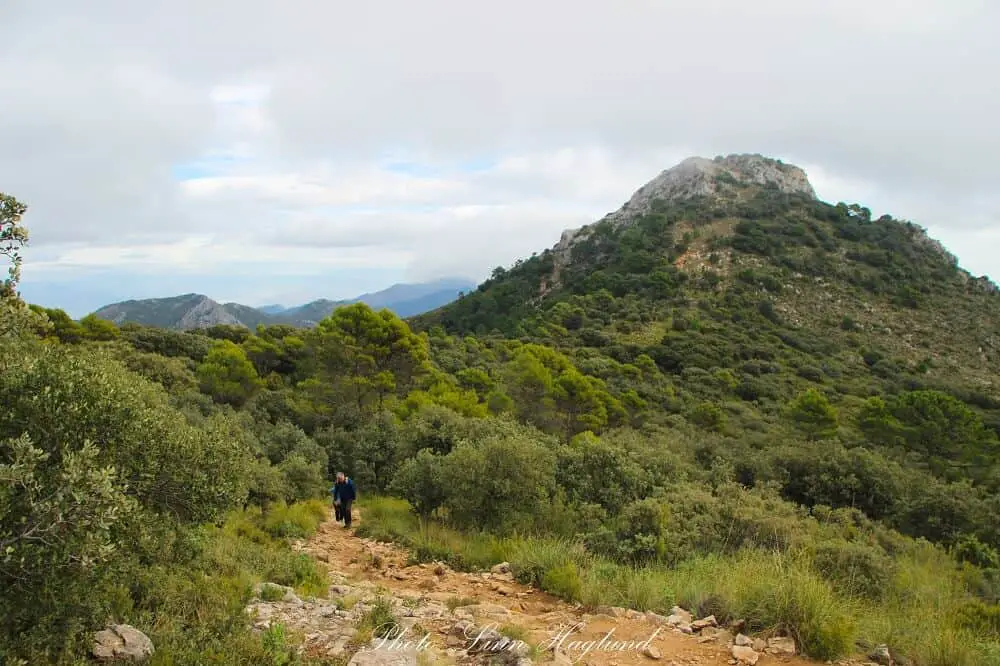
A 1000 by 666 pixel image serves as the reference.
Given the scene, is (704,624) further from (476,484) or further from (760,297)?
(760,297)

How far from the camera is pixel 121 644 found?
4852 millimetres

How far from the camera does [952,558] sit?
1143 cm

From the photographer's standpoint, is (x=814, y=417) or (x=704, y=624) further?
(x=814, y=417)

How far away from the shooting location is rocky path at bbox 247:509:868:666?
17.4 ft

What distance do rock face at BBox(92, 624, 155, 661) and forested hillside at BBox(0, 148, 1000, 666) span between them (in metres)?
0.12

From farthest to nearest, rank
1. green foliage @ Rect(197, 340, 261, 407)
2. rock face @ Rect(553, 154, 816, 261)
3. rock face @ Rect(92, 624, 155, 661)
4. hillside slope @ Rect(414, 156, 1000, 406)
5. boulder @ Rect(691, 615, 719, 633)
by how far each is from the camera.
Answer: rock face @ Rect(553, 154, 816, 261) → hillside slope @ Rect(414, 156, 1000, 406) → green foliage @ Rect(197, 340, 261, 407) → boulder @ Rect(691, 615, 719, 633) → rock face @ Rect(92, 624, 155, 661)

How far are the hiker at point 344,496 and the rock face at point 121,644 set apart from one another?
257 inches

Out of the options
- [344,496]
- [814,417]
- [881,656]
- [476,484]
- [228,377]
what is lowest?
[814,417]

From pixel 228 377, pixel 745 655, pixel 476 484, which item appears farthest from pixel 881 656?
pixel 228 377

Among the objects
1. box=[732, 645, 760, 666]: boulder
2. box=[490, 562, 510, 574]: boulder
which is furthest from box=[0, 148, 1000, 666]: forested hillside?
box=[732, 645, 760, 666]: boulder

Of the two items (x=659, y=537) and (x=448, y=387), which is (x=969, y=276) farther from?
(x=659, y=537)

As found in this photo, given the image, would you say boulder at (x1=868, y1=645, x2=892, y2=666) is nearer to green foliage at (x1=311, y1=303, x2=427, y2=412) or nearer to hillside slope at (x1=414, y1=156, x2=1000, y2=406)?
green foliage at (x1=311, y1=303, x2=427, y2=412)

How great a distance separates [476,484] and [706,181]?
9347cm

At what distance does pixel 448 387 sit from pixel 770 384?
84.7 ft
